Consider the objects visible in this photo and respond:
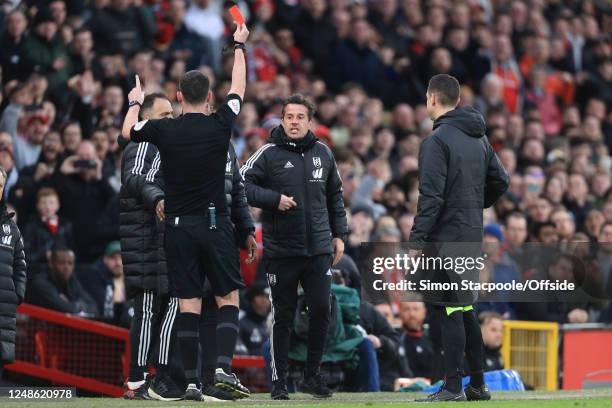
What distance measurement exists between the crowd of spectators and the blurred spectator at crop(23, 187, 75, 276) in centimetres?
1

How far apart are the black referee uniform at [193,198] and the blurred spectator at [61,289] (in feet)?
12.8

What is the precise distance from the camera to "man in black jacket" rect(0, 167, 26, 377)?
1087cm

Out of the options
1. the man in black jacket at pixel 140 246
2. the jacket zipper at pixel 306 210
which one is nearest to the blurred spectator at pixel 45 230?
the man in black jacket at pixel 140 246

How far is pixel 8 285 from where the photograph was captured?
35.8 ft

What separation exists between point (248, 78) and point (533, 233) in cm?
424

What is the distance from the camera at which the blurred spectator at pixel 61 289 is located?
14.2m

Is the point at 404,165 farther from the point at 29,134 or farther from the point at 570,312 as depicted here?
the point at 29,134

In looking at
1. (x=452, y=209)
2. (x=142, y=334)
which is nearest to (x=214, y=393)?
(x=142, y=334)

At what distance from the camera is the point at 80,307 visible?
14336 millimetres

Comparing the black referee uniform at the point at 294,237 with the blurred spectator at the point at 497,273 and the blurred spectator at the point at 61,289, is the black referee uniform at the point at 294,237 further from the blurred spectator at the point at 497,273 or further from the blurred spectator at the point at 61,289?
the blurred spectator at the point at 497,273

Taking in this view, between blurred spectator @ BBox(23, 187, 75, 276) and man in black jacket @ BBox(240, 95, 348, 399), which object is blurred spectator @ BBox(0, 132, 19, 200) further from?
man in black jacket @ BBox(240, 95, 348, 399)

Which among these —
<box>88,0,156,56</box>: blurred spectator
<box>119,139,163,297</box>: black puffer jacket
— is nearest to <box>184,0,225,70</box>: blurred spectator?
<box>88,0,156,56</box>: blurred spectator

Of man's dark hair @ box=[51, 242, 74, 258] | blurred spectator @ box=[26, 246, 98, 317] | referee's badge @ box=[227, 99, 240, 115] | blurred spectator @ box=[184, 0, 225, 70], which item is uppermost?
blurred spectator @ box=[184, 0, 225, 70]

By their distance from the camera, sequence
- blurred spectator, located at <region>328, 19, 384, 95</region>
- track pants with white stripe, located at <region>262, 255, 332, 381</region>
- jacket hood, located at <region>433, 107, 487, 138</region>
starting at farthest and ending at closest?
blurred spectator, located at <region>328, 19, 384, 95</region>, track pants with white stripe, located at <region>262, 255, 332, 381</region>, jacket hood, located at <region>433, 107, 487, 138</region>
